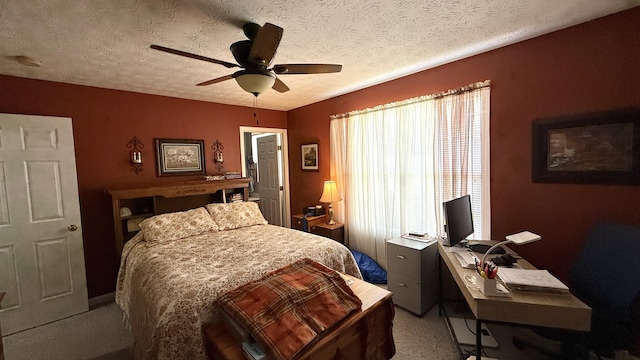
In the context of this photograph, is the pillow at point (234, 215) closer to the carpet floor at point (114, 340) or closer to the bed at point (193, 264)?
the bed at point (193, 264)

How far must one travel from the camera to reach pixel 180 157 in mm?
3482

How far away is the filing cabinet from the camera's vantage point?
7.94 feet

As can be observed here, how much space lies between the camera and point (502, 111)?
2287 mm

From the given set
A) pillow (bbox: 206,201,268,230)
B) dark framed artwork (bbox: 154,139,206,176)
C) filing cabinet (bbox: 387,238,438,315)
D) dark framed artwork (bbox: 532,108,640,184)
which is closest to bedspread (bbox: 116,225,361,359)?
pillow (bbox: 206,201,268,230)

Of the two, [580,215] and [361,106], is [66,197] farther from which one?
[580,215]

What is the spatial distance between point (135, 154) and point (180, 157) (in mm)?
505

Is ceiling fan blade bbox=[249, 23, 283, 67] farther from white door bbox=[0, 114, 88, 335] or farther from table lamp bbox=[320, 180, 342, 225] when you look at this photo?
white door bbox=[0, 114, 88, 335]

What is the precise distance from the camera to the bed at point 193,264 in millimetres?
1527

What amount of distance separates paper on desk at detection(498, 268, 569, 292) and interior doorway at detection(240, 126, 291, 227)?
139 inches

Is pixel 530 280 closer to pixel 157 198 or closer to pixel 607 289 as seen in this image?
pixel 607 289

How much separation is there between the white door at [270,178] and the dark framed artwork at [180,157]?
1.34m

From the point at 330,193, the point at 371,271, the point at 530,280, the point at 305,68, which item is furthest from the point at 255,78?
the point at 371,271

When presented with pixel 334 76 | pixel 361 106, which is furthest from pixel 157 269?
pixel 361 106

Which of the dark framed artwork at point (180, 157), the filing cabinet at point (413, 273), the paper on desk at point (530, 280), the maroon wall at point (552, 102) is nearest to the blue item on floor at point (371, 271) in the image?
the filing cabinet at point (413, 273)
